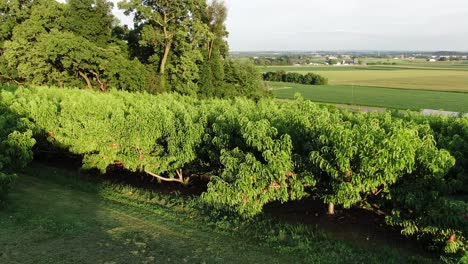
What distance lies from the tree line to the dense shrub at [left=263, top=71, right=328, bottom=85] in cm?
5050

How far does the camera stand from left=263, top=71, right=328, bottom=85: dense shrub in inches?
3524

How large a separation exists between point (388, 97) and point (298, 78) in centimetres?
3162

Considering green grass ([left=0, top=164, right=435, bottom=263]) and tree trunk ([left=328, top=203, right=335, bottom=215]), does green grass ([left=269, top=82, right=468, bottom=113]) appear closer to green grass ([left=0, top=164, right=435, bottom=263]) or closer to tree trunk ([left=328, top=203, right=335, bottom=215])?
tree trunk ([left=328, top=203, right=335, bottom=215])

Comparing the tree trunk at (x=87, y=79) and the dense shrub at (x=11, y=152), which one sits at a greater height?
the tree trunk at (x=87, y=79)

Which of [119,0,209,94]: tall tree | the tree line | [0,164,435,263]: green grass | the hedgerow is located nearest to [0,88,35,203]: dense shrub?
[0,164,435,263]: green grass

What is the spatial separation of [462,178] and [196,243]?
22.5 feet

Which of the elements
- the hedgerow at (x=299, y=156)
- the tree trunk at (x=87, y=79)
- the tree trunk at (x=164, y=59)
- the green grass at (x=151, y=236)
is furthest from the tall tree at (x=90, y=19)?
the green grass at (x=151, y=236)

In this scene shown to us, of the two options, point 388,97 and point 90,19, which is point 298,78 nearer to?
point 388,97

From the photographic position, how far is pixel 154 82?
38.9 metres

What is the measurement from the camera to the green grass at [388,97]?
55375 mm

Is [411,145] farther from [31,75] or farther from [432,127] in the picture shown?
[31,75]

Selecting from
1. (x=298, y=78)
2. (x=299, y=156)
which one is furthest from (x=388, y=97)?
(x=299, y=156)

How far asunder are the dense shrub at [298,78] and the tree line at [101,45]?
50497mm

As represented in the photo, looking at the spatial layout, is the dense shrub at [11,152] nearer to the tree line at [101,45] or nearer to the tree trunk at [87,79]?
the tree line at [101,45]
